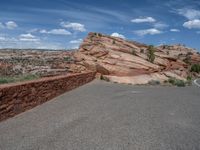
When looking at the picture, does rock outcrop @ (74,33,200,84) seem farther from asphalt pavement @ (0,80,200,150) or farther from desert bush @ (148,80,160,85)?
asphalt pavement @ (0,80,200,150)

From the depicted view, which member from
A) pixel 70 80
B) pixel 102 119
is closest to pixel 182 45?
pixel 70 80

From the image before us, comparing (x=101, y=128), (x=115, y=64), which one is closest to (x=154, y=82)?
(x=115, y=64)

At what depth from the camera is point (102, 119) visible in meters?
10.2

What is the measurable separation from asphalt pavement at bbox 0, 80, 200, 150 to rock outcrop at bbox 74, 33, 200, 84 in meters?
16.7

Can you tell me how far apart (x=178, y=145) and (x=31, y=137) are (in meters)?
3.74

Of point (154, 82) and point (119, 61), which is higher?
point (119, 61)

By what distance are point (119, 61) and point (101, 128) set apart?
22649mm

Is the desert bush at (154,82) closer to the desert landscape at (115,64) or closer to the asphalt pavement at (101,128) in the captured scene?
the desert landscape at (115,64)

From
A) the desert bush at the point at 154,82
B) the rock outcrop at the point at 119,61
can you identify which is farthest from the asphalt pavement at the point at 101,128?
the rock outcrop at the point at 119,61

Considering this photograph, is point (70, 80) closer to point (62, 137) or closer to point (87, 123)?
point (87, 123)

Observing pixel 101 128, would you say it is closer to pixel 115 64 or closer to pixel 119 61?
pixel 115 64

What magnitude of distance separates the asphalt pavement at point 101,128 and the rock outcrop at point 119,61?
16.7 m

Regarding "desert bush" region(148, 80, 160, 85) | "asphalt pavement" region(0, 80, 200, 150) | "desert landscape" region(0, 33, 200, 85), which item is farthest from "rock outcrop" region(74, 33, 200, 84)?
"asphalt pavement" region(0, 80, 200, 150)

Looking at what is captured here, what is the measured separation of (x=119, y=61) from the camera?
3119 cm
